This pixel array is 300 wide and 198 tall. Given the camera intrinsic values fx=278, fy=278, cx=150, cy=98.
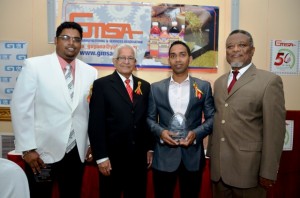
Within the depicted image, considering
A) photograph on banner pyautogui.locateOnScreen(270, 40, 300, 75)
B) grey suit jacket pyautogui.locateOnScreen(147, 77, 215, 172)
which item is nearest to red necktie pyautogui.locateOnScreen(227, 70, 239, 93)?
grey suit jacket pyautogui.locateOnScreen(147, 77, 215, 172)

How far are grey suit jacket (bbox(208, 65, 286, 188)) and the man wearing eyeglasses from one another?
3.39ft

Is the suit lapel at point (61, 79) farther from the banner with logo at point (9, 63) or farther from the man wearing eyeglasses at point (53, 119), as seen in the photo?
the banner with logo at point (9, 63)

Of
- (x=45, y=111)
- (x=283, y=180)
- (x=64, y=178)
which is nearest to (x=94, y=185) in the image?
(x=64, y=178)

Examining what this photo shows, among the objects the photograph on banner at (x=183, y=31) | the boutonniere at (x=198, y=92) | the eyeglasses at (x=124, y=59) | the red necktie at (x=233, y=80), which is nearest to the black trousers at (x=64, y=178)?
the eyeglasses at (x=124, y=59)

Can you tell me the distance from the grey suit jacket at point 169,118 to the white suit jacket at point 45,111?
1.82 ft

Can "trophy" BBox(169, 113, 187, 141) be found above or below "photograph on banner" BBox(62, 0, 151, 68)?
below

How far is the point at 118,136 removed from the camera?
2.00m

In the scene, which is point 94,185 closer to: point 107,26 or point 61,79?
point 61,79

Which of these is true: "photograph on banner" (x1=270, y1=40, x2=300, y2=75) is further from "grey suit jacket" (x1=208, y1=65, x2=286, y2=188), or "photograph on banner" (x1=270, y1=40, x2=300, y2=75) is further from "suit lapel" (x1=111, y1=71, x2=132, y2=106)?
"suit lapel" (x1=111, y1=71, x2=132, y2=106)

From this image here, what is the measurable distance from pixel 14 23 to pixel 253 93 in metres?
2.54

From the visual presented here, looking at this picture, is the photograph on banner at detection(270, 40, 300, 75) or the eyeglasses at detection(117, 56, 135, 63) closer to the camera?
the eyeglasses at detection(117, 56, 135, 63)

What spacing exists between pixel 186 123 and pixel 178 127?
8 centimetres

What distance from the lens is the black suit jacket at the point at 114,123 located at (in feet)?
6.49

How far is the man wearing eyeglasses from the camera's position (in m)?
1.98
